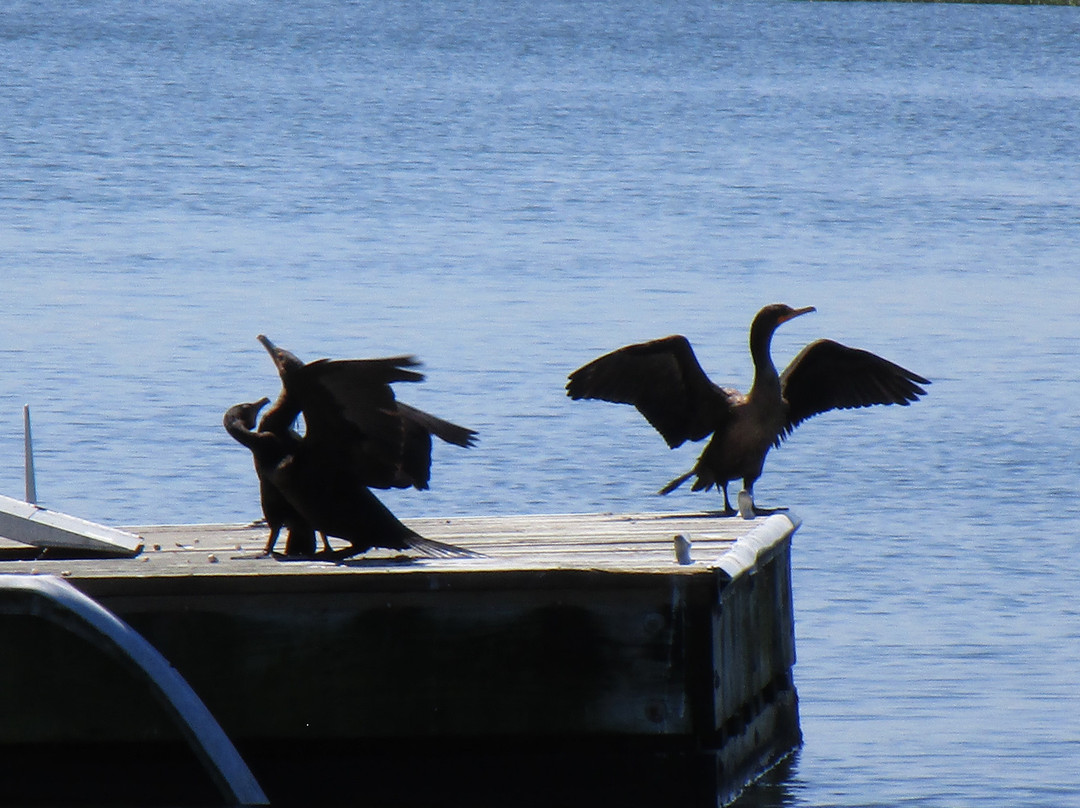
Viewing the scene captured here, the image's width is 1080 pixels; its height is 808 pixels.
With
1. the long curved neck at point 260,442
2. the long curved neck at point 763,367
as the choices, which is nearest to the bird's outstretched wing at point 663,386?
the long curved neck at point 763,367

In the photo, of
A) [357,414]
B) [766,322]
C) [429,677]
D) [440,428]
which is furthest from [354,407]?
[766,322]

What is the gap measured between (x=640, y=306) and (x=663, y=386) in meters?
12.1

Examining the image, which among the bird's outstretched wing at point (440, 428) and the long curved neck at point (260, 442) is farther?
the bird's outstretched wing at point (440, 428)

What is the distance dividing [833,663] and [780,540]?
9.23ft

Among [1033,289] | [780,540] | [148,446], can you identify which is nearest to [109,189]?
[1033,289]

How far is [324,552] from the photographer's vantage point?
22.7 feet

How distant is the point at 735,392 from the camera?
8.69 m

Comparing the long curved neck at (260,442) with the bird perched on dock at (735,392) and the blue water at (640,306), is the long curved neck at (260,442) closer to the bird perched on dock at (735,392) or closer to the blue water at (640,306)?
the bird perched on dock at (735,392)

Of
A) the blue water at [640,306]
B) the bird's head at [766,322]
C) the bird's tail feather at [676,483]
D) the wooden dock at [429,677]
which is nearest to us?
the wooden dock at [429,677]

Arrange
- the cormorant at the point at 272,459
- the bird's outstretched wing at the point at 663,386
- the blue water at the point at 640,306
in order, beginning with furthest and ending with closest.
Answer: the blue water at the point at 640,306, the bird's outstretched wing at the point at 663,386, the cormorant at the point at 272,459

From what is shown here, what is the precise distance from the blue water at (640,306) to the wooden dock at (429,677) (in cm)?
166

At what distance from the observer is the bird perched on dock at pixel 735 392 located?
8438mm

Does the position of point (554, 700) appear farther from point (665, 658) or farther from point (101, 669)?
point (101, 669)

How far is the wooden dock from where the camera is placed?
629 cm
